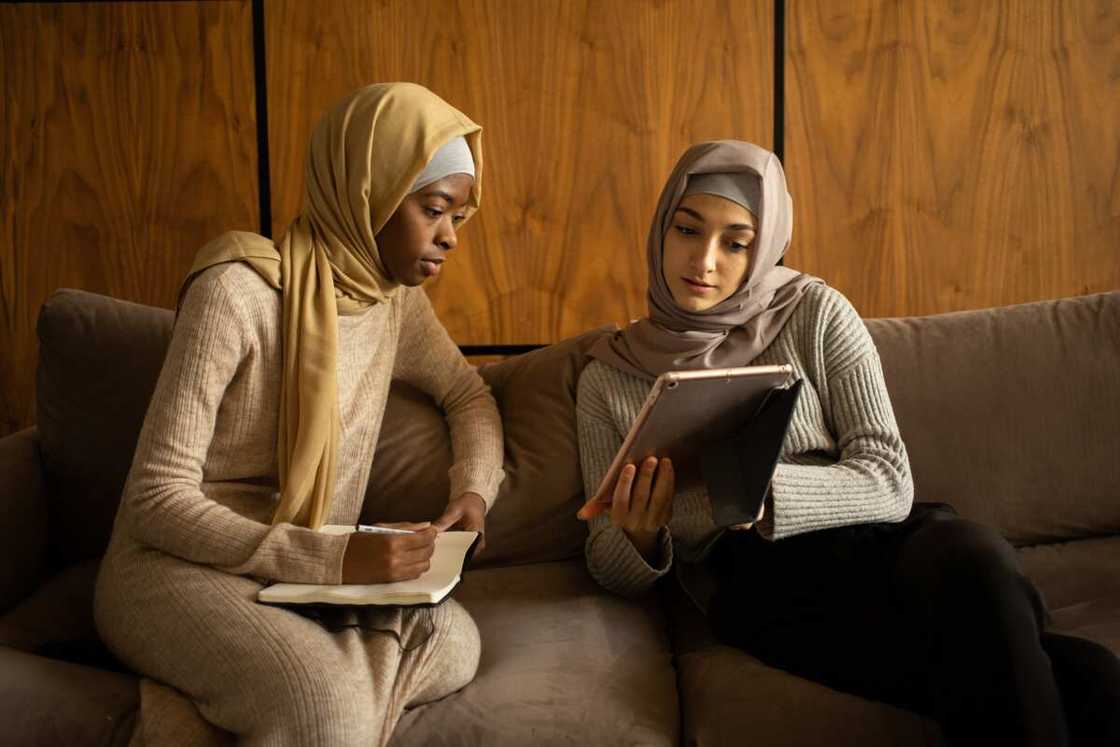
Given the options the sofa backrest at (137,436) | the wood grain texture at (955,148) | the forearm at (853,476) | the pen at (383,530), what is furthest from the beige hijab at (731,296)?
the wood grain texture at (955,148)

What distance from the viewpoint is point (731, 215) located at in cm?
174

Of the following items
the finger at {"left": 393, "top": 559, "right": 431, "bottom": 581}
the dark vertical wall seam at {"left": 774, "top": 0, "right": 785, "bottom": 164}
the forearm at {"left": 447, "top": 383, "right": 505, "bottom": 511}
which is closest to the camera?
the finger at {"left": 393, "top": 559, "right": 431, "bottom": 581}

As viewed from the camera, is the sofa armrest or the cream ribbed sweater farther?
the sofa armrest

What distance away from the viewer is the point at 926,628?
4.58 ft

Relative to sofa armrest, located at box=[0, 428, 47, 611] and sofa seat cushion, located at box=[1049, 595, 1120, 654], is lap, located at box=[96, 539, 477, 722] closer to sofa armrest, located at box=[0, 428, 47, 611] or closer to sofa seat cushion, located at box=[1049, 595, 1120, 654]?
sofa armrest, located at box=[0, 428, 47, 611]

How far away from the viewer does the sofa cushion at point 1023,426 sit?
1.91m

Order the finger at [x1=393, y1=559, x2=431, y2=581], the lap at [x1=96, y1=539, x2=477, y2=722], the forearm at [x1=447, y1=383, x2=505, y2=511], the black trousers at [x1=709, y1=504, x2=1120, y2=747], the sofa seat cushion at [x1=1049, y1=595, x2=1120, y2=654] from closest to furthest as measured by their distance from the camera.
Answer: the black trousers at [x1=709, y1=504, x2=1120, y2=747], the lap at [x1=96, y1=539, x2=477, y2=722], the finger at [x1=393, y1=559, x2=431, y2=581], the sofa seat cushion at [x1=1049, y1=595, x2=1120, y2=654], the forearm at [x1=447, y1=383, x2=505, y2=511]

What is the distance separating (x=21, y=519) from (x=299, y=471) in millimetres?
613

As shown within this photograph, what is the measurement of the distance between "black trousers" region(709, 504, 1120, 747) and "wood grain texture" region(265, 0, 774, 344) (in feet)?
3.14

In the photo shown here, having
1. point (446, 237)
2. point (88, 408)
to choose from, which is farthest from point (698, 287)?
point (88, 408)

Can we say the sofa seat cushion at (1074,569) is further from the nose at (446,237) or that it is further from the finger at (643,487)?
the nose at (446,237)

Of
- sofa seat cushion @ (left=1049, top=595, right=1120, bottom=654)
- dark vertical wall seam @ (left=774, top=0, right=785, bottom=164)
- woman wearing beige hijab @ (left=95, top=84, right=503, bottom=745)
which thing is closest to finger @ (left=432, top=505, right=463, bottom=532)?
woman wearing beige hijab @ (left=95, top=84, right=503, bottom=745)

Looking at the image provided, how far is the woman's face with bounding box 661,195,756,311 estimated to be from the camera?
174 centimetres

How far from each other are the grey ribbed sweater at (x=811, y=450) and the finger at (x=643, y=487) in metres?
0.19
